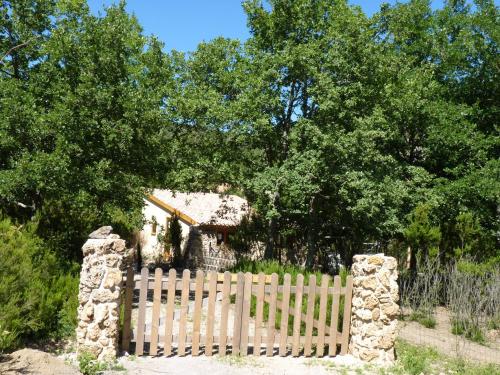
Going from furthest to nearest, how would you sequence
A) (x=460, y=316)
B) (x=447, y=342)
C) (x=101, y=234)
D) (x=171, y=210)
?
(x=171, y=210)
(x=460, y=316)
(x=447, y=342)
(x=101, y=234)

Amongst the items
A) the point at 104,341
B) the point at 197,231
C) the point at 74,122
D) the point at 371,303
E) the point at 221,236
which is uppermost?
the point at 74,122

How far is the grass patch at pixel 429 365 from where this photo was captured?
7109 millimetres

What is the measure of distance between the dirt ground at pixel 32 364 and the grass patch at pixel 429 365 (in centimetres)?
440

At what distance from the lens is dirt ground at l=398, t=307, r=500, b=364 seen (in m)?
8.72

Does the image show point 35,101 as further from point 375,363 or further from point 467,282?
point 467,282

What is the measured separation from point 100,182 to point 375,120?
789 centimetres

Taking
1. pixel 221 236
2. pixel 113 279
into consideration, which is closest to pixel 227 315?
pixel 113 279

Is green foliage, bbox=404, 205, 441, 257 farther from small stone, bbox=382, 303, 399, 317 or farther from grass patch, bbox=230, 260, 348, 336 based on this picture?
small stone, bbox=382, 303, 399, 317

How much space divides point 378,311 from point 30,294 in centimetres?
521

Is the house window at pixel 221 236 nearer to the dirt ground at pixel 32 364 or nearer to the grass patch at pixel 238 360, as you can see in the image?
the grass patch at pixel 238 360

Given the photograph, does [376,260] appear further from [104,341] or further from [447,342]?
[104,341]

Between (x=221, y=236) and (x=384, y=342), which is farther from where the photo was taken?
(x=221, y=236)

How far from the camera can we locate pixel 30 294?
23.3 ft

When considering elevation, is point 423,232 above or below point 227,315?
above
